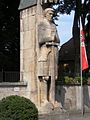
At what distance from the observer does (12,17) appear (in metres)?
31.5

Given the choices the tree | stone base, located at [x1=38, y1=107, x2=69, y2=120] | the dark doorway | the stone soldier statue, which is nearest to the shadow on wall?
the stone soldier statue

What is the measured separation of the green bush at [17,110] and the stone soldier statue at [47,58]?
5.25 meters

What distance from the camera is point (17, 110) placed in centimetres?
1211

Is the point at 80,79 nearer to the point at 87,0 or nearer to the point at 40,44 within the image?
the point at 40,44

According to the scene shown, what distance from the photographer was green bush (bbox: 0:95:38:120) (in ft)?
39.5

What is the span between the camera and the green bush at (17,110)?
1204 centimetres

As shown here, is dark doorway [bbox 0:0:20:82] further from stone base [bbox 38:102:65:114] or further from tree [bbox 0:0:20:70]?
stone base [bbox 38:102:65:114]

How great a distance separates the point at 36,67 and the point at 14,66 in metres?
11.9

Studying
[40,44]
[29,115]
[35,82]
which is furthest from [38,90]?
[29,115]

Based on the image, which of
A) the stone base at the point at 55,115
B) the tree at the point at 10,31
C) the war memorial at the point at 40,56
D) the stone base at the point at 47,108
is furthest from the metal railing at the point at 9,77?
the tree at the point at 10,31

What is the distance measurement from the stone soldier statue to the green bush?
17.2 feet

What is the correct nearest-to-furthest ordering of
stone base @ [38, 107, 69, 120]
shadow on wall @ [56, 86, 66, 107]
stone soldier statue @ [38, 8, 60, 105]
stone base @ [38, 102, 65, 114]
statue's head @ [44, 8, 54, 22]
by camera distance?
stone base @ [38, 107, 69, 120]
stone base @ [38, 102, 65, 114]
stone soldier statue @ [38, 8, 60, 105]
statue's head @ [44, 8, 54, 22]
shadow on wall @ [56, 86, 66, 107]

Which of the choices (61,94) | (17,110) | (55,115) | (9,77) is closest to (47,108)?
(55,115)

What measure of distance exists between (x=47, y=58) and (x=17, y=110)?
5.81 m
